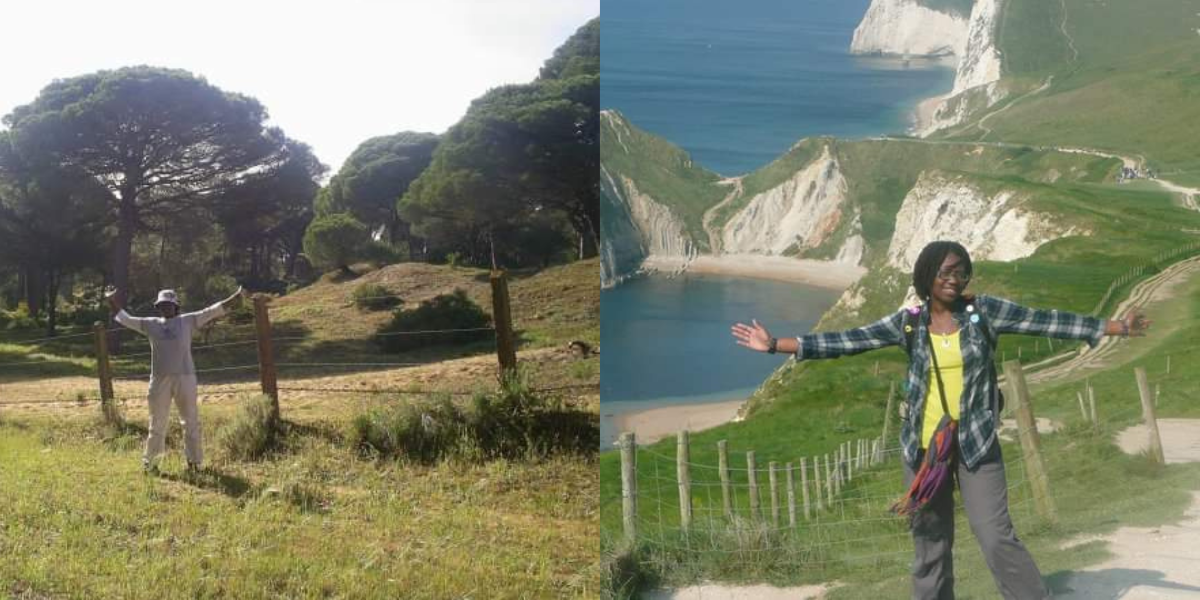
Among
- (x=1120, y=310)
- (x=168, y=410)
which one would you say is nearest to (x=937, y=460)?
(x=1120, y=310)

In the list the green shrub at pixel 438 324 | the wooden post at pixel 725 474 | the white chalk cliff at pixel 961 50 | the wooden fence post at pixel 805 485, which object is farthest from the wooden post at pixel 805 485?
the green shrub at pixel 438 324

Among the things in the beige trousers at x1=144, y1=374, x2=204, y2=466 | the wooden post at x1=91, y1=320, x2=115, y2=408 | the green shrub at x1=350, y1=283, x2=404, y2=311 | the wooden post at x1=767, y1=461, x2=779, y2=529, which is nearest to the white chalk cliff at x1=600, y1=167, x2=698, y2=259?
the wooden post at x1=767, y1=461, x2=779, y2=529

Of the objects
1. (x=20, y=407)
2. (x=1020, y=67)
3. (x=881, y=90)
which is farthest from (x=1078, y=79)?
(x=20, y=407)

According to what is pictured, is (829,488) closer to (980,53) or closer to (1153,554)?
(1153,554)

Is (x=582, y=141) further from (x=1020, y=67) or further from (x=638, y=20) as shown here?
(x=1020, y=67)

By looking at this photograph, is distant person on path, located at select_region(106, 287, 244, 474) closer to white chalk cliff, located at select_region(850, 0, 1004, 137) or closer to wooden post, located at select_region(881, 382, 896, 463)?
wooden post, located at select_region(881, 382, 896, 463)

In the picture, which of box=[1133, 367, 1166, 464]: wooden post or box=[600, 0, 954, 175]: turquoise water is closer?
box=[1133, 367, 1166, 464]: wooden post
